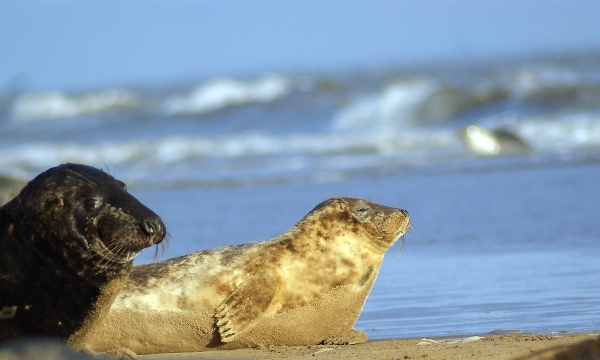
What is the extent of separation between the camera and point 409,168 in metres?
13.9

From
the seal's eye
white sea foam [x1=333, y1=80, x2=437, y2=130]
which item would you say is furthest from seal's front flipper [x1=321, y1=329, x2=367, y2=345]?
white sea foam [x1=333, y1=80, x2=437, y2=130]

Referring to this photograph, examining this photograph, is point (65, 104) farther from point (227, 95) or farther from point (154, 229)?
point (154, 229)

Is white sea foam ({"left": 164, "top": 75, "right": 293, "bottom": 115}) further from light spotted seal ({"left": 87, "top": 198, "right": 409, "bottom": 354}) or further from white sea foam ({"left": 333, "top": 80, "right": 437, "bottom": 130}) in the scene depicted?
light spotted seal ({"left": 87, "top": 198, "right": 409, "bottom": 354})

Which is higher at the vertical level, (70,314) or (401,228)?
(401,228)

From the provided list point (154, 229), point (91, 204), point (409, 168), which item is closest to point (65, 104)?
point (409, 168)

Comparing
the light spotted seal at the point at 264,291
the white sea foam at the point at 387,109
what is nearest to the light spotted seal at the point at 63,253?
the light spotted seal at the point at 264,291

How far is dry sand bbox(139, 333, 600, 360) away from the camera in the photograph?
13.3 ft

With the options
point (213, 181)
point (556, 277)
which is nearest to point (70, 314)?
point (556, 277)

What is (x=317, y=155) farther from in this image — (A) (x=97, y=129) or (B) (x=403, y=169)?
(A) (x=97, y=129)

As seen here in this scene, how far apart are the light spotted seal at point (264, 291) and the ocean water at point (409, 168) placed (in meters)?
0.38

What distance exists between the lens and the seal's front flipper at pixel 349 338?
4.93 m

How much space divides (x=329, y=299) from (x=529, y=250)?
110 inches

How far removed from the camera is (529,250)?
737 centimetres

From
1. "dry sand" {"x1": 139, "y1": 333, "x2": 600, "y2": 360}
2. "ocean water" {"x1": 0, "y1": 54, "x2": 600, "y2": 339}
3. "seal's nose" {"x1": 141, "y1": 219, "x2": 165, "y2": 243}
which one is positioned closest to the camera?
"seal's nose" {"x1": 141, "y1": 219, "x2": 165, "y2": 243}
